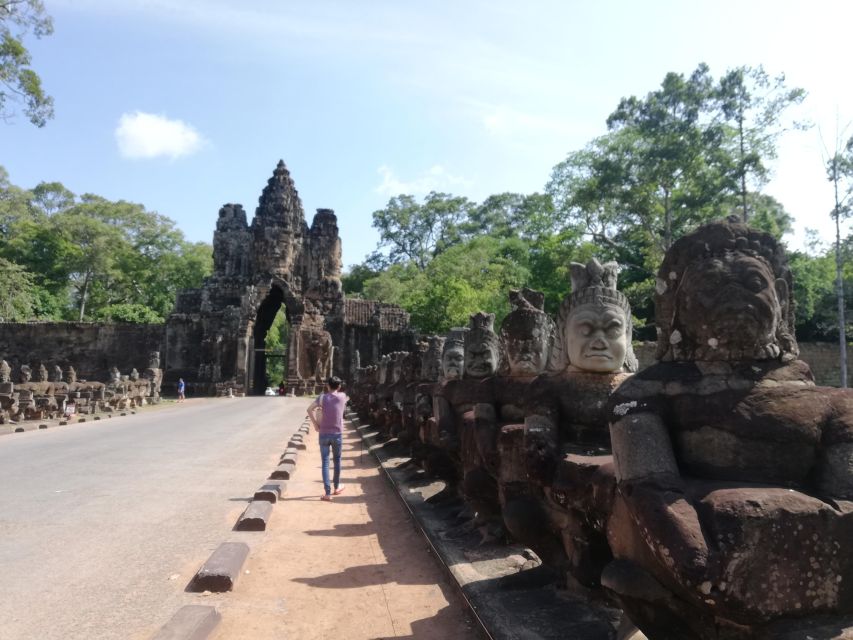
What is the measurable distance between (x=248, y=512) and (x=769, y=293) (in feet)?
16.8

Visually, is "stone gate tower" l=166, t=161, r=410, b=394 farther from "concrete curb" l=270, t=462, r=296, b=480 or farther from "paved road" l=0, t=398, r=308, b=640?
"concrete curb" l=270, t=462, r=296, b=480

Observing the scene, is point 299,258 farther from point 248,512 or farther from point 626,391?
point 626,391

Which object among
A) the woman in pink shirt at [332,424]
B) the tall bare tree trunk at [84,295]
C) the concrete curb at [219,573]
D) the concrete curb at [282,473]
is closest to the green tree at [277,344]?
the tall bare tree trunk at [84,295]

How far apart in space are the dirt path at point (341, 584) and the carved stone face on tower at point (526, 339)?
1.66 meters

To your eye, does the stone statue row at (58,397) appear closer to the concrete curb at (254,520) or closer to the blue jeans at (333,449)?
the blue jeans at (333,449)

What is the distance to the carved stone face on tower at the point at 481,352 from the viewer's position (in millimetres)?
6031

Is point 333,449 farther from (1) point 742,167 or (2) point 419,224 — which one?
(2) point 419,224

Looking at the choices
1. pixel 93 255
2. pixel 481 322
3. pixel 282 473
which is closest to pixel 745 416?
pixel 481 322

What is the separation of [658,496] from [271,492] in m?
5.65

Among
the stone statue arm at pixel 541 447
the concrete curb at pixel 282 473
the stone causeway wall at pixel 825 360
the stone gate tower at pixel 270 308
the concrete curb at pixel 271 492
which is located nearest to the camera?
the stone statue arm at pixel 541 447

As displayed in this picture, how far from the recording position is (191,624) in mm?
3453

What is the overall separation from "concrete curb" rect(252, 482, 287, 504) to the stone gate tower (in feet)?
100

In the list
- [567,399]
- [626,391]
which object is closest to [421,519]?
[567,399]

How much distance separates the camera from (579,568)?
3.43m
